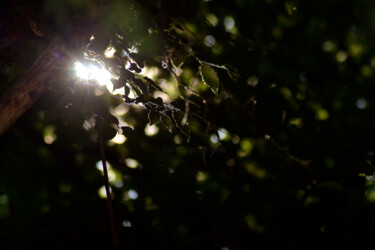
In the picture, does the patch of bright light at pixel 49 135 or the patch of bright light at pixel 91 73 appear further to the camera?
the patch of bright light at pixel 49 135

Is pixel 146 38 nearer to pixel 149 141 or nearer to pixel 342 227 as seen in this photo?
pixel 342 227

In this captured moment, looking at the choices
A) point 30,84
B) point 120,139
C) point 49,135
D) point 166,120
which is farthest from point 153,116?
point 49,135

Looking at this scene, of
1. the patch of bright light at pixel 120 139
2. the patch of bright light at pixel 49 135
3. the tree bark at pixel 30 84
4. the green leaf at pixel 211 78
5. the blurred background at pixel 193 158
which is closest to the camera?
the tree bark at pixel 30 84

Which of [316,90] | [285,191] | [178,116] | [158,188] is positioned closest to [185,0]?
[178,116]

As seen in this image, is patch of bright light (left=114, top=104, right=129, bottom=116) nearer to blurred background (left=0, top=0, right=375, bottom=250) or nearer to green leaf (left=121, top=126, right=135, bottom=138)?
blurred background (left=0, top=0, right=375, bottom=250)

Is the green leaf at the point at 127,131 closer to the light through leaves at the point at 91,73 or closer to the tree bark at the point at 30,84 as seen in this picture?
the light through leaves at the point at 91,73

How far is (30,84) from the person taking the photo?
113 cm

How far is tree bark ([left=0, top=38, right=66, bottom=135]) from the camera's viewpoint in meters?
1.11

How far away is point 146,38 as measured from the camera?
1146 millimetres

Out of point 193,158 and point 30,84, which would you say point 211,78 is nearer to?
point 30,84

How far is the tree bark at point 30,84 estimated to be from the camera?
3.65ft

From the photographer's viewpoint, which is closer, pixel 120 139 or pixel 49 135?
pixel 120 139

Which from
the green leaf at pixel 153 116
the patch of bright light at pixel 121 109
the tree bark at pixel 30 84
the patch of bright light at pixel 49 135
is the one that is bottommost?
the tree bark at pixel 30 84

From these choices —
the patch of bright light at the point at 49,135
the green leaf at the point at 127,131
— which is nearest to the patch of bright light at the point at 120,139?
the patch of bright light at the point at 49,135
